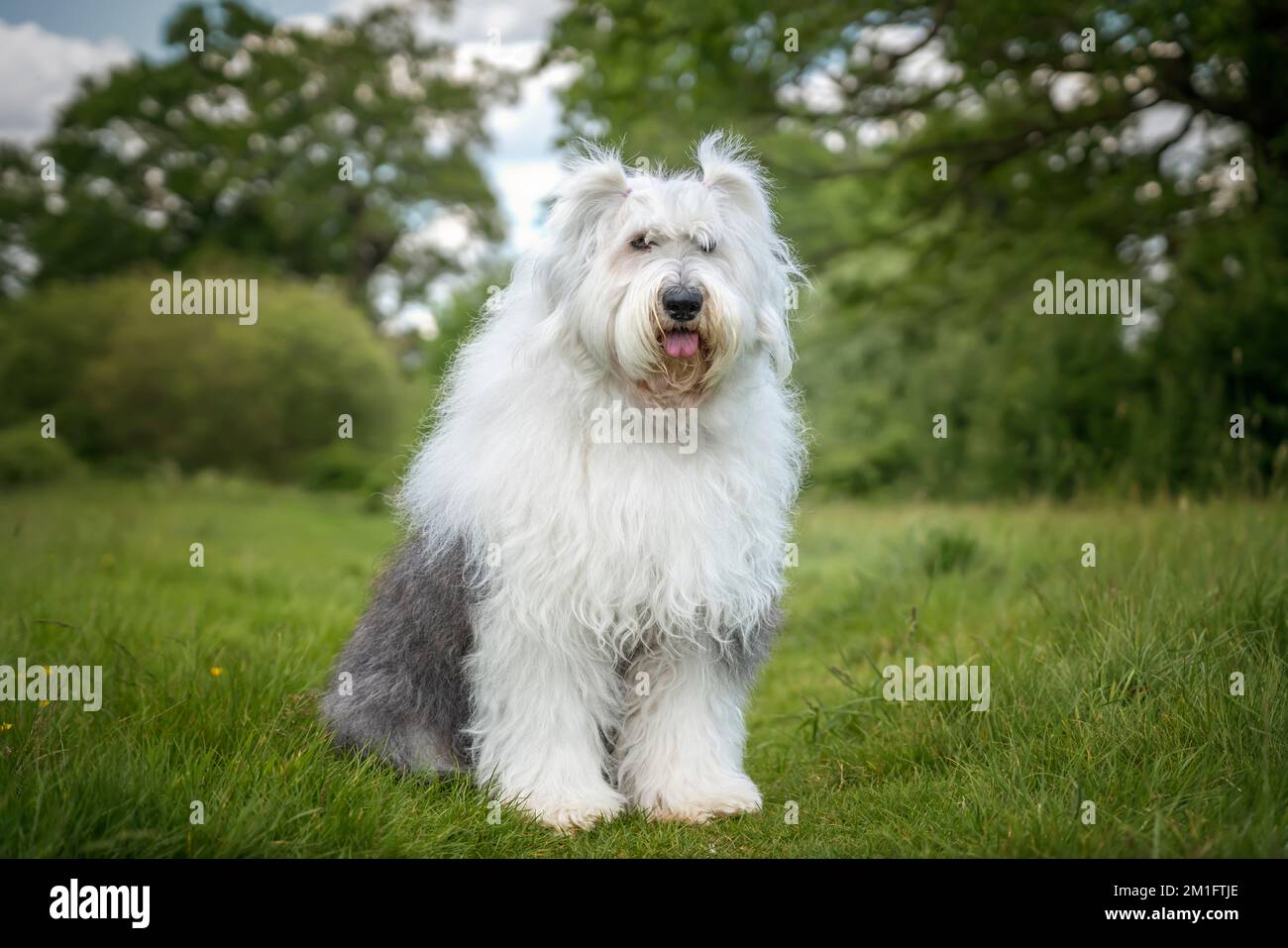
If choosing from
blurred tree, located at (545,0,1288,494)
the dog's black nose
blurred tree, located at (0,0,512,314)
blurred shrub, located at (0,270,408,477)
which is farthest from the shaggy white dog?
blurred tree, located at (0,0,512,314)

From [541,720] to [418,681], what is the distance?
537 mm

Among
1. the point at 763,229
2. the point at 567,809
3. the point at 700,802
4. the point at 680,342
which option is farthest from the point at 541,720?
the point at 763,229

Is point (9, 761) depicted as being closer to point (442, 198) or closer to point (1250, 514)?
point (1250, 514)

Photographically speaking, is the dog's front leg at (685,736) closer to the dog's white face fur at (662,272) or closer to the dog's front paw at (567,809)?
the dog's front paw at (567,809)

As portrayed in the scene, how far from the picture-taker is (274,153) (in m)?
28.9

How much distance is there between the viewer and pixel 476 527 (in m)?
4.11

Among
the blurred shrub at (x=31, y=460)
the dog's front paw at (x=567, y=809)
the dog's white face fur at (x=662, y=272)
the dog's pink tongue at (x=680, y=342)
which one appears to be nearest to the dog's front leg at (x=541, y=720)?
the dog's front paw at (x=567, y=809)

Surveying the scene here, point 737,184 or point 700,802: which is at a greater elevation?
point 737,184

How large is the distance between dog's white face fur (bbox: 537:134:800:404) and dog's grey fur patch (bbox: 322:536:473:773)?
101cm

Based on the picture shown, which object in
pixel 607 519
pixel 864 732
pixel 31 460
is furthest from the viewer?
pixel 31 460

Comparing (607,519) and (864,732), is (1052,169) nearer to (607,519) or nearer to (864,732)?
(864,732)

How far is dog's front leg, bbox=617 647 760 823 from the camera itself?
14.2ft
